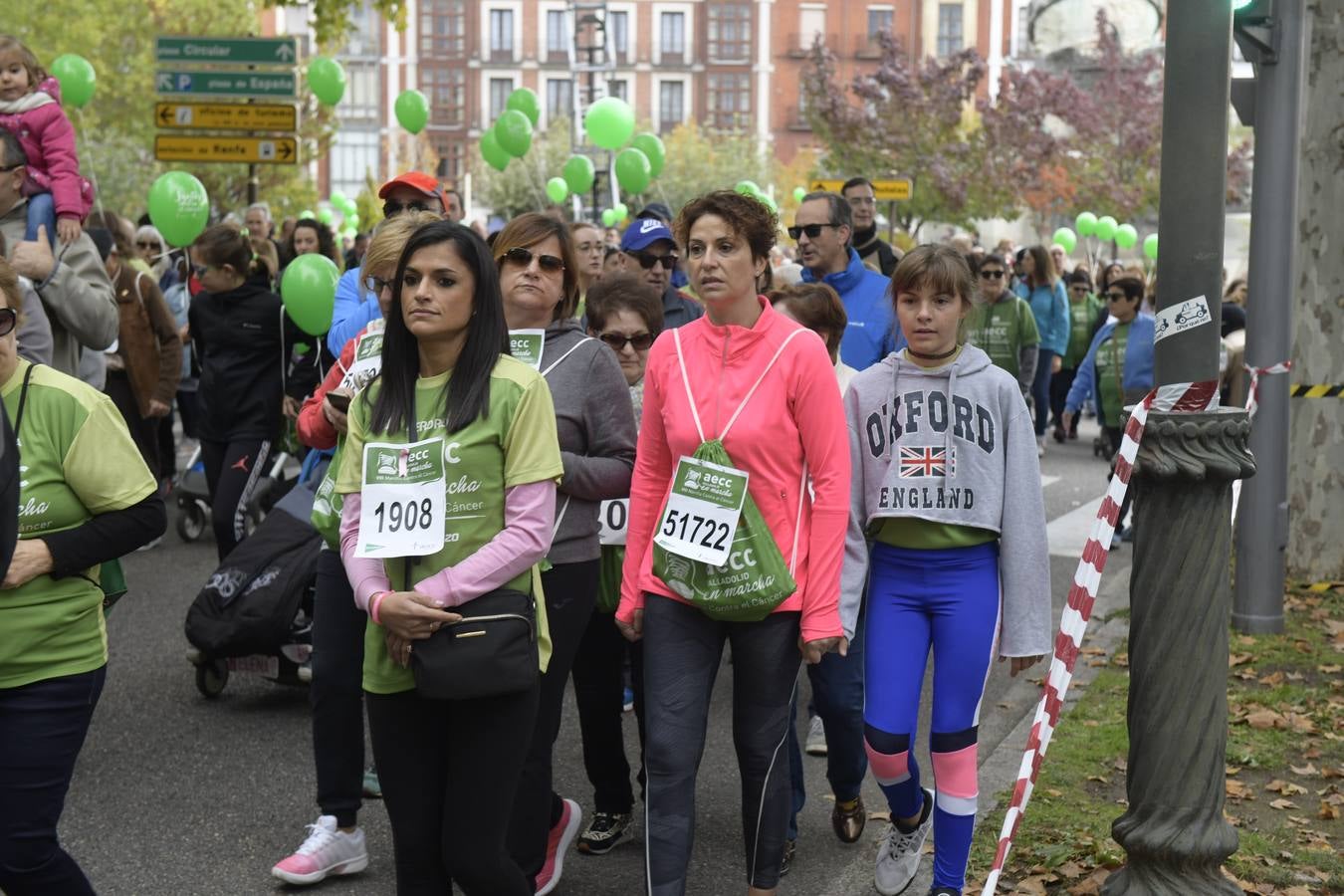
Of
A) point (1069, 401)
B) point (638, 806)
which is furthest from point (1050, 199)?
point (638, 806)

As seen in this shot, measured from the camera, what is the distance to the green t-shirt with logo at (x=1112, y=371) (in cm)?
1258

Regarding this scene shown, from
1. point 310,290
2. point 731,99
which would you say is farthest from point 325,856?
point 731,99

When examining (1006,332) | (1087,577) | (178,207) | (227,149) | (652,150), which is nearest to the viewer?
(1087,577)

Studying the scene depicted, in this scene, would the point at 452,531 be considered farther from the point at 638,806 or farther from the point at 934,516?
the point at 638,806

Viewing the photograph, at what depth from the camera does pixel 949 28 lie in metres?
88.1

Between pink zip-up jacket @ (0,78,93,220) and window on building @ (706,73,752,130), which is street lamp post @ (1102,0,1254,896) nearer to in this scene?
pink zip-up jacket @ (0,78,93,220)

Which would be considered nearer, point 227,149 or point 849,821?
point 849,821

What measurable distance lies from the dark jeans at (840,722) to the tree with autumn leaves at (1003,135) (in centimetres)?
5144

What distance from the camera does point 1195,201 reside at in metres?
4.32

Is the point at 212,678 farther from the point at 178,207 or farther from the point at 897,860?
the point at 178,207

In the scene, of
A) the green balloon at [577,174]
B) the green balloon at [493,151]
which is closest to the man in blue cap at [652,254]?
the green balloon at [493,151]

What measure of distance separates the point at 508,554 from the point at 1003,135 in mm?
56194

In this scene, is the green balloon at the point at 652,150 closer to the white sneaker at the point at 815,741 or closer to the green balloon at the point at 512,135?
the green balloon at the point at 512,135

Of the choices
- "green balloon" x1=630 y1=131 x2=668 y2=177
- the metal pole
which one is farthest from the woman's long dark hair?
"green balloon" x1=630 y1=131 x2=668 y2=177
